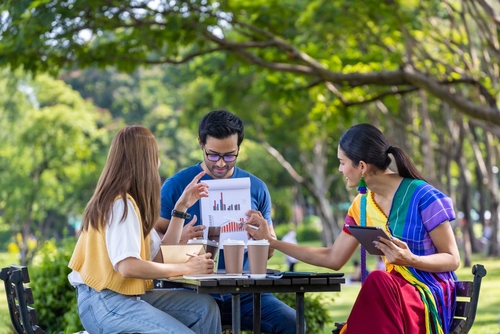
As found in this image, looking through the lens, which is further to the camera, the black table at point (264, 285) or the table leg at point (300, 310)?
the table leg at point (300, 310)

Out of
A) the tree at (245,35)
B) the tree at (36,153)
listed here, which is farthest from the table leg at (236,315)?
the tree at (36,153)

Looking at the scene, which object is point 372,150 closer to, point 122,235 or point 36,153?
point 122,235

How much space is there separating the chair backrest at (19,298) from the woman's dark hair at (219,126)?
1428 millimetres

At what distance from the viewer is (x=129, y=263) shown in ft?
13.8

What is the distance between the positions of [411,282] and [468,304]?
1.13 ft

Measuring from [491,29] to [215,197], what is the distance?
10399mm

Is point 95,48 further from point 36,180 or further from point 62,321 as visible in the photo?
point 36,180

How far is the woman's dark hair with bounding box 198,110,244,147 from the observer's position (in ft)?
17.5

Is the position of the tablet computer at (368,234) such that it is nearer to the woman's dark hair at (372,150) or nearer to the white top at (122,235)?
the woman's dark hair at (372,150)

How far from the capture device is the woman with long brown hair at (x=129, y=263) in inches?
167

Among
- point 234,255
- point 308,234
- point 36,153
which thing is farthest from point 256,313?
A: point 308,234

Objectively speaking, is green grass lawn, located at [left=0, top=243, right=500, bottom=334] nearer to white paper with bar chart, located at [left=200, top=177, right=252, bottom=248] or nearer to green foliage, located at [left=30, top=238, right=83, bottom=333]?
green foliage, located at [left=30, top=238, right=83, bottom=333]

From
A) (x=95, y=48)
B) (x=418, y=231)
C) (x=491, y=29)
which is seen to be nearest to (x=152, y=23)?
(x=95, y=48)

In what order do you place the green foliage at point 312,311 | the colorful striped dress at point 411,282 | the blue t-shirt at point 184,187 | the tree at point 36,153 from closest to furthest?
the colorful striped dress at point 411,282, the blue t-shirt at point 184,187, the green foliage at point 312,311, the tree at point 36,153
